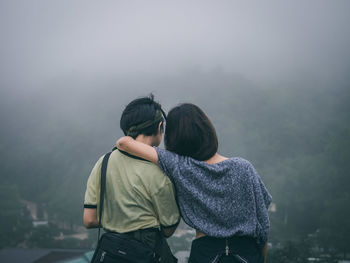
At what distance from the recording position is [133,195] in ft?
4.48

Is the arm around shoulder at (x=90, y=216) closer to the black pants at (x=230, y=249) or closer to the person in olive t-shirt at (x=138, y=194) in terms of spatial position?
the person in olive t-shirt at (x=138, y=194)

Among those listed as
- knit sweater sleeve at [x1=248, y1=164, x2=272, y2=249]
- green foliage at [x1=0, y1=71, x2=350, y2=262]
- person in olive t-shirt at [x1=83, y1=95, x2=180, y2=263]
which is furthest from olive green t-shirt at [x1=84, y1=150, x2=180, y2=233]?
green foliage at [x1=0, y1=71, x2=350, y2=262]

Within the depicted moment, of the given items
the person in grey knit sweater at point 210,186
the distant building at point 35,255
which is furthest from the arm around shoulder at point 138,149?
the distant building at point 35,255

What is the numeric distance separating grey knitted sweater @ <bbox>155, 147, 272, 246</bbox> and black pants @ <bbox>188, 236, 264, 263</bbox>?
4cm

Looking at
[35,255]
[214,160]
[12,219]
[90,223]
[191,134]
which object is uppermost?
[191,134]

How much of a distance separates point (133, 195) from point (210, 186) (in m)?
0.36

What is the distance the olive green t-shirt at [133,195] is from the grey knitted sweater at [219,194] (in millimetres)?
65

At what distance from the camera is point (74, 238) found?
17.5m

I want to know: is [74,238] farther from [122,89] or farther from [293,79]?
[293,79]

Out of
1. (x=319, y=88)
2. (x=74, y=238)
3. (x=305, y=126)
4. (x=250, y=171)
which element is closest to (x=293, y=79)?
(x=319, y=88)

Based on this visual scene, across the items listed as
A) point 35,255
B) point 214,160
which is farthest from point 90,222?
point 35,255

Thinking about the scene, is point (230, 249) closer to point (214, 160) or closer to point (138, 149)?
point (214, 160)

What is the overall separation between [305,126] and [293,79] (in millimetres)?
8220

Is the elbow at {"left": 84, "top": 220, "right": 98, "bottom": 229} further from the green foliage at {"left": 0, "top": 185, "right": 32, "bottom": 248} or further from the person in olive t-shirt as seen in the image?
the green foliage at {"left": 0, "top": 185, "right": 32, "bottom": 248}
